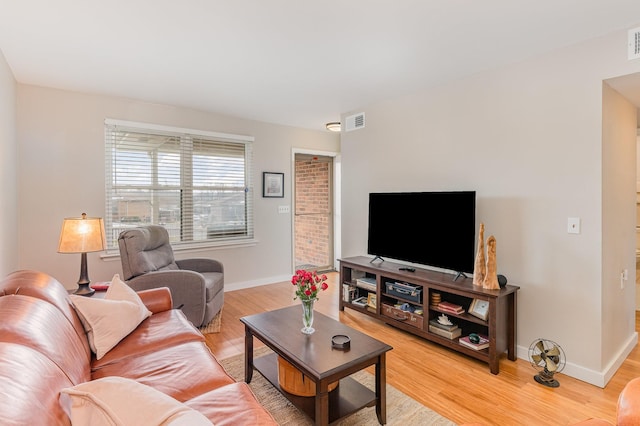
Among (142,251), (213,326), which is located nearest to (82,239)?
(142,251)

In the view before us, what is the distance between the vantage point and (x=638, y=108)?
300 centimetres

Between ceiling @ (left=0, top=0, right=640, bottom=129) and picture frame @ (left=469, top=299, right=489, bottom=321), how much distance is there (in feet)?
6.53

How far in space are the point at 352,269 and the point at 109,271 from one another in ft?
9.06

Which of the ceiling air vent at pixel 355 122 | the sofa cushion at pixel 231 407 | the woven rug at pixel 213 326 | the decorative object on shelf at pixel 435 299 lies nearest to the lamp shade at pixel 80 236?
the woven rug at pixel 213 326

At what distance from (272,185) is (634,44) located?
4097 millimetres

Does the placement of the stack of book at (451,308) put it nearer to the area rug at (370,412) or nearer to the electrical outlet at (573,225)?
the area rug at (370,412)

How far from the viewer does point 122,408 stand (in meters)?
0.86

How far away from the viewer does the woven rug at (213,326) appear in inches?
131

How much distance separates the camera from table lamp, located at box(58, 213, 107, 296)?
8.68 feet

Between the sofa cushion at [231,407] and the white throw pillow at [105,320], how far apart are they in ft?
2.70

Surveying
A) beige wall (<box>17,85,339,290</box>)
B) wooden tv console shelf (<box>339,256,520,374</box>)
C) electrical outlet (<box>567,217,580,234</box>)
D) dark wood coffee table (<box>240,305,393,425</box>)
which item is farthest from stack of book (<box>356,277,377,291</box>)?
beige wall (<box>17,85,339,290</box>)

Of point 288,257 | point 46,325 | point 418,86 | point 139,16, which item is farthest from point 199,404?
point 288,257

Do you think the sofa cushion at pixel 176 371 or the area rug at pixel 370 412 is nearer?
the sofa cushion at pixel 176 371

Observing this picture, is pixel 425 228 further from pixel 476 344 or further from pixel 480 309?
pixel 476 344
